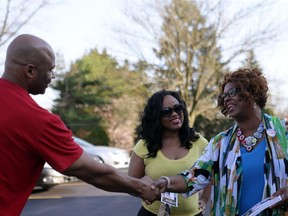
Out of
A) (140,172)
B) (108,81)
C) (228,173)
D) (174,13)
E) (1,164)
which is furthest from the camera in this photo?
(108,81)

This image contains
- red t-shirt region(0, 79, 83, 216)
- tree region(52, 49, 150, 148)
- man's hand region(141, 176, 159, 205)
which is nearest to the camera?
red t-shirt region(0, 79, 83, 216)

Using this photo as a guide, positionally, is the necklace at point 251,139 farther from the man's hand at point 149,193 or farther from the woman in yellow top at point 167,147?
the woman in yellow top at point 167,147

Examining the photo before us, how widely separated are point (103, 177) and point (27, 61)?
78cm

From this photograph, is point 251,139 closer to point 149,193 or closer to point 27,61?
point 149,193

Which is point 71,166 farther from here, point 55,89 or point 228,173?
point 55,89

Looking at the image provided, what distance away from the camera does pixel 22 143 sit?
234 centimetres

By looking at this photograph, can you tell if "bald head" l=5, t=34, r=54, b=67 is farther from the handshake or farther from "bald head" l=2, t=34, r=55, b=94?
the handshake

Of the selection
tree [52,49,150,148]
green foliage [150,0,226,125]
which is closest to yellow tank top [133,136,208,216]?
green foliage [150,0,226,125]

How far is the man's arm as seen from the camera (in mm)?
2541

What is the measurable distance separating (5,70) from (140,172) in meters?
1.79

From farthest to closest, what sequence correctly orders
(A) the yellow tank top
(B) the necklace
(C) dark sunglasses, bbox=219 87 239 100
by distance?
(A) the yellow tank top
(C) dark sunglasses, bbox=219 87 239 100
(B) the necklace

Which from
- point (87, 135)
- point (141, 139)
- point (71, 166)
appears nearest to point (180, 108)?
point (141, 139)

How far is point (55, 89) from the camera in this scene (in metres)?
42.3

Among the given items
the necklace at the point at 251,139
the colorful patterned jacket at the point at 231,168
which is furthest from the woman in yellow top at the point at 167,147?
the necklace at the point at 251,139
